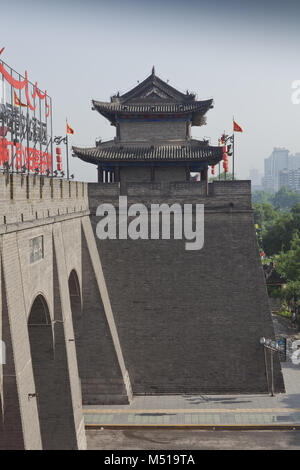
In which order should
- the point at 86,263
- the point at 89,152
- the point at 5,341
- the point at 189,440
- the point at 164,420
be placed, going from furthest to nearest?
the point at 89,152, the point at 86,263, the point at 164,420, the point at 189,440, the point at 5,341

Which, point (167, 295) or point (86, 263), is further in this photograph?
point (167, 295)

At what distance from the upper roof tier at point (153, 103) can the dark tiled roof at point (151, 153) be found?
1.57 metres

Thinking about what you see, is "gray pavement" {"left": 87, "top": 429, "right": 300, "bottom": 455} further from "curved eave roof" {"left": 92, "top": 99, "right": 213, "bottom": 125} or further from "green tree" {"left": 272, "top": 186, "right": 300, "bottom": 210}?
"green tree" {"left": 272, "top": 186, "right": 300, "bottom": 210}

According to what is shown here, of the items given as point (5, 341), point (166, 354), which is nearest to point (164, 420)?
point (166, 354)

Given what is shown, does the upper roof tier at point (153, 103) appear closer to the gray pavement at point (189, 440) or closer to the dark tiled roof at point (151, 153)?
the dark tiled roof at point (151, 153)

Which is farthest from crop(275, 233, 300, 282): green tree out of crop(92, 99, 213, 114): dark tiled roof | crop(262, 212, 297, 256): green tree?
crop(92, 99, 213, 114): dark tiled roof

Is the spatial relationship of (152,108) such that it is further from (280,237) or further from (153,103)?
(280,237)

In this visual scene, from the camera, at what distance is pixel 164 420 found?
51.3 ft

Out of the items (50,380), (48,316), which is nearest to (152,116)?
(48,316)

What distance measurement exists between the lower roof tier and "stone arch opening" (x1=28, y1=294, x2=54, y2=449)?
9.26 metres

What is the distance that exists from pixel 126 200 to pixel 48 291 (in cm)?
703

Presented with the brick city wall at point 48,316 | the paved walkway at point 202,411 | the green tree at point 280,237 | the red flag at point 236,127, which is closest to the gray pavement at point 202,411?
the paved walkway at point 202,411

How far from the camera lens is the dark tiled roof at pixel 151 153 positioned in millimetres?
20406

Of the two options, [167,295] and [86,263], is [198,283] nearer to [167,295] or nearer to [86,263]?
[167,295]
